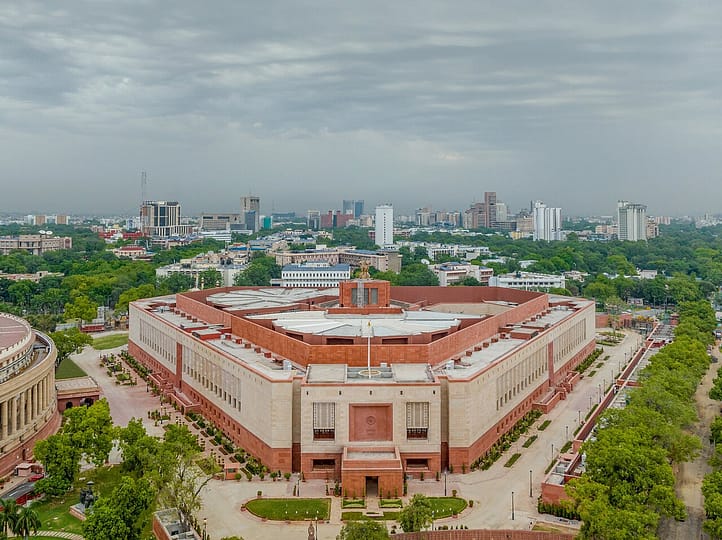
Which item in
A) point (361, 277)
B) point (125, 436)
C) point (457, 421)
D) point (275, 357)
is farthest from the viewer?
point (361, 277)

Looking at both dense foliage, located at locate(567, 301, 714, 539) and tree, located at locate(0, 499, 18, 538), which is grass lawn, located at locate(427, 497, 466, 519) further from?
tree, located at locate(0, 499, 18, 538)

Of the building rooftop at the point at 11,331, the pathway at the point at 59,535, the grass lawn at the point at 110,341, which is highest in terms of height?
the building rooftop at the point at 11,331

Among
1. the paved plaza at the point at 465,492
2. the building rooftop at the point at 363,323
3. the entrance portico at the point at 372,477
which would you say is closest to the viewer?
the paved plaza at the point at 465,492

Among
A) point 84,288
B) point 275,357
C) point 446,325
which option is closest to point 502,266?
point 84,288

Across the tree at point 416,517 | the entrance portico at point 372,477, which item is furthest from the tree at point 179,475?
the tree at point 416,517

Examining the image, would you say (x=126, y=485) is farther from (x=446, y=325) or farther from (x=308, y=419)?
(x=446, y=325)

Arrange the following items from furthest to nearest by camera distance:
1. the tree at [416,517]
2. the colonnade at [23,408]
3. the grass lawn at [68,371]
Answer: the grass lawn at [68,371], the colonnade at [23,408], the tree at [416,517]

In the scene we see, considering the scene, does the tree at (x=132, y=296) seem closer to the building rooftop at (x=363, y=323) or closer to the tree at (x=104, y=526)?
the building rooftop at (x=363, y=323)

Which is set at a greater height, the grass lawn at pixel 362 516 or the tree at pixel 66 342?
the tree at pixel 66 342
